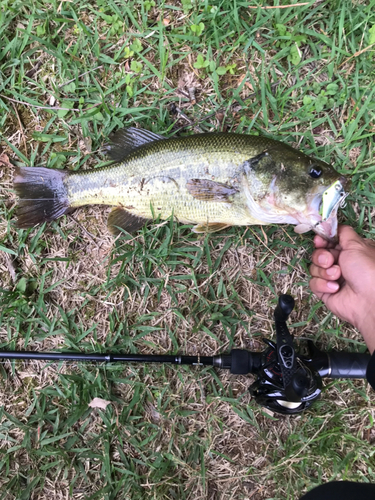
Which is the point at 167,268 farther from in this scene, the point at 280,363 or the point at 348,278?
the point at 348,278

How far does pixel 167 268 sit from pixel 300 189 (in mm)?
1289

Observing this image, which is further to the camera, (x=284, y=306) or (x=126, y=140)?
(x=126, y=140)

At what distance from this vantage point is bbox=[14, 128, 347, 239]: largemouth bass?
8.29 feet

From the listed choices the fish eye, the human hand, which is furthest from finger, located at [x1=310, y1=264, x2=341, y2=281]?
the fish eye

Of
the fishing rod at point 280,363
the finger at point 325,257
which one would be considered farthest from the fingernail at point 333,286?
the fishing rod at point 280,363

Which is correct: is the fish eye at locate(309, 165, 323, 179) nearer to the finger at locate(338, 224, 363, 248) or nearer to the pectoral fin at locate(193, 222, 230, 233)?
the finger at locate(338, 224, 363, 248)

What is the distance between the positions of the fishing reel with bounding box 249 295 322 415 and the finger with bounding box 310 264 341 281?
1.90 ft

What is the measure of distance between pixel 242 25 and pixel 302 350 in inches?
116

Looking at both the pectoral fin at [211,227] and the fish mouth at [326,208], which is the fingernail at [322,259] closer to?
the fish mouth at [326,208]

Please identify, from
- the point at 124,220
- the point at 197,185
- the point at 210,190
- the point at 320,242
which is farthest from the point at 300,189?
the point at 124,220

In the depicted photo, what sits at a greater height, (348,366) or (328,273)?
(328,273)

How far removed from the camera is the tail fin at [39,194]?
2.99 meters

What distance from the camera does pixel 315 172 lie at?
249 cm

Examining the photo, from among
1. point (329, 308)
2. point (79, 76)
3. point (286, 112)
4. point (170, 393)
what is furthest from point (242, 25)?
point (170, 393)
